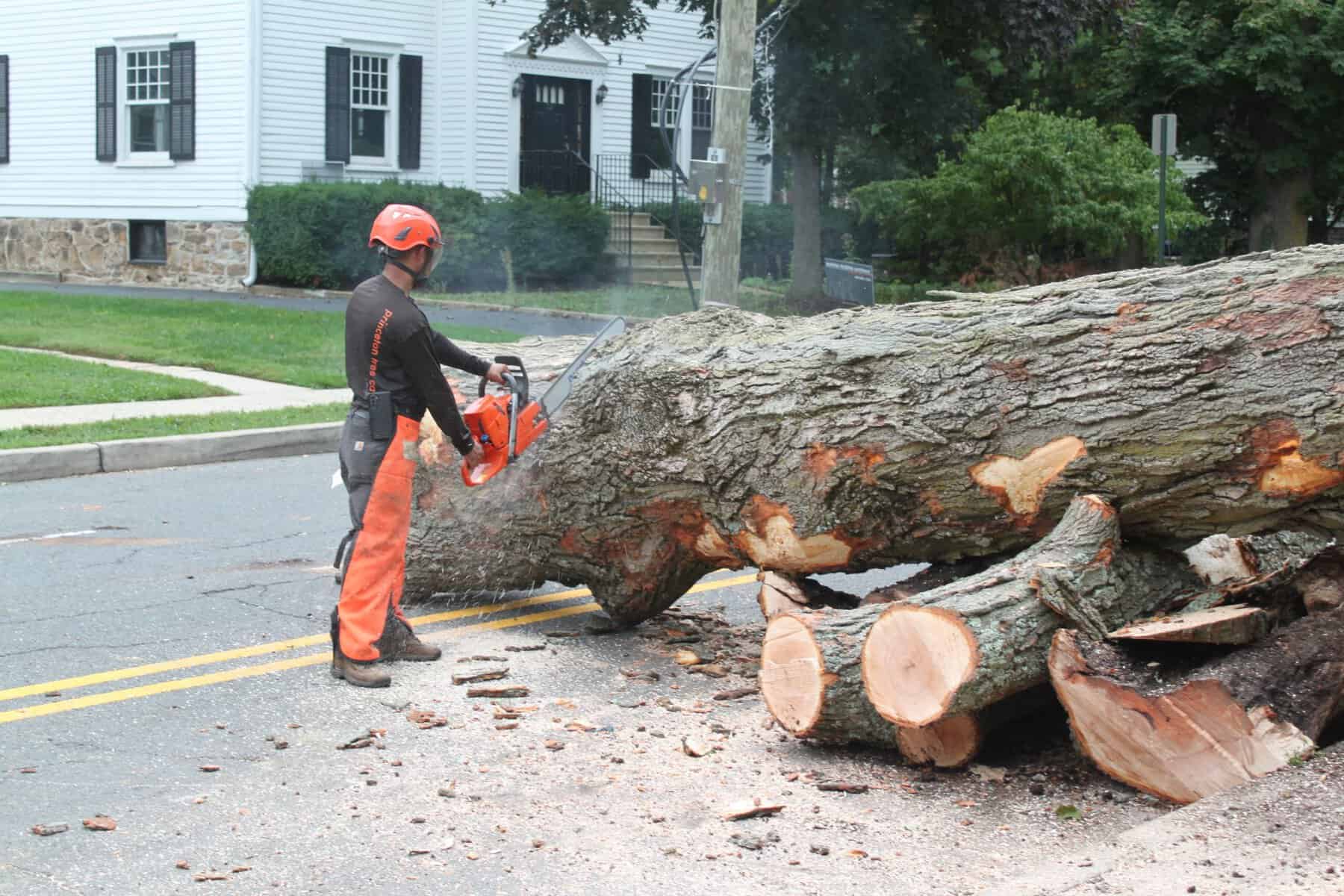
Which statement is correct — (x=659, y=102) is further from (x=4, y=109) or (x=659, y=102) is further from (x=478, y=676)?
(x=478, y=676)

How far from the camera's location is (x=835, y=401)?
5352mm

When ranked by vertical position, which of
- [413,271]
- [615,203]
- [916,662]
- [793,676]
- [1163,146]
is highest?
[1163,146]

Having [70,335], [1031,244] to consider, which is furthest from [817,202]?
[70,335]

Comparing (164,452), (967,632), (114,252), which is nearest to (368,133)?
(114,252)

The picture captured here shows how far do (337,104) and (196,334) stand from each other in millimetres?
8250

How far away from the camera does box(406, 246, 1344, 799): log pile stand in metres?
4.46

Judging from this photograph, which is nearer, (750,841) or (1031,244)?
(750,841)

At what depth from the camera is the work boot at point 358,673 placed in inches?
218

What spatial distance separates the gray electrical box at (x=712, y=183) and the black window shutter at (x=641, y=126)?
14.1 m

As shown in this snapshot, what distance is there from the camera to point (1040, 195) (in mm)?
19719

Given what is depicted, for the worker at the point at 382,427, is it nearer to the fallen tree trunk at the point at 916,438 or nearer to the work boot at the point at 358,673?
the work boot at the point at 358,673

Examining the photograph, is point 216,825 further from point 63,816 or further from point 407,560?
point 407,560

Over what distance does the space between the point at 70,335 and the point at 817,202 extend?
10.5 metres

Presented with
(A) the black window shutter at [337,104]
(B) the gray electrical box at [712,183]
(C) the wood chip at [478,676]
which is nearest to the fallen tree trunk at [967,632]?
(C) the wood chip at [478,676]
